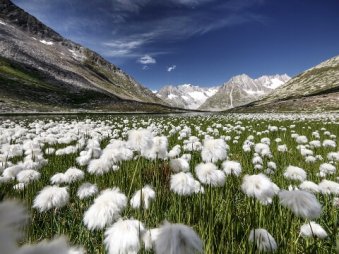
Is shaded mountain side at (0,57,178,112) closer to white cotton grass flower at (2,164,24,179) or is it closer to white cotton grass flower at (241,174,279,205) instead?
white cotton grass flower at (2,164,24,179)

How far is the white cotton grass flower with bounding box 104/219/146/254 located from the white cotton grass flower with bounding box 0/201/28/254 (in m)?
1.24

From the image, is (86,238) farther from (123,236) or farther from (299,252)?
(299,252)

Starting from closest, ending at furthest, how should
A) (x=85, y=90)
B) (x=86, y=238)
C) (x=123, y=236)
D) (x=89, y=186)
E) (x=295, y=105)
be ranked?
(x=123, y=236) → (x=86, y=238) → (x=89, y=186) → (x=295, y=105) → (x=85, y=90)

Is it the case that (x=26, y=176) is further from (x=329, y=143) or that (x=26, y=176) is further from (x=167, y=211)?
(x=329, y=143)

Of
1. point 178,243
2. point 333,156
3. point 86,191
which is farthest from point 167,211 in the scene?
→ point 333,156

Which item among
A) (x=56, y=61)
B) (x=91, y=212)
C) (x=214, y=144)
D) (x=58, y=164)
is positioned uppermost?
(x=56, y=61)

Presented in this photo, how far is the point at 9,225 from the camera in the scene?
0.80m

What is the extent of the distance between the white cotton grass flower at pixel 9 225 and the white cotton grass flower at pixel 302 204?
237cm

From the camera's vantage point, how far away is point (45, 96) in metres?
87.1

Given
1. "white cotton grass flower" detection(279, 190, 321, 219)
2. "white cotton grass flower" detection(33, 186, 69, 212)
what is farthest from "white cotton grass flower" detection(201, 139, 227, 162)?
"white cotton grass flower" detection(33, 186, 69, 212)

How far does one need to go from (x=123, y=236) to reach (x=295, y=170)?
3596 millimetres

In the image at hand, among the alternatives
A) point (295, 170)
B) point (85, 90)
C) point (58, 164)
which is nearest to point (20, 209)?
point (295, 170)

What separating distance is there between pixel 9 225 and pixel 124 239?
4.42 ft

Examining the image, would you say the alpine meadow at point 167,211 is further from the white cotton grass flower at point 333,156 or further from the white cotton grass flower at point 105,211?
the white cotton grass flower at point 333,156
